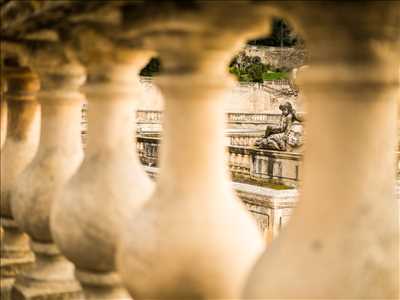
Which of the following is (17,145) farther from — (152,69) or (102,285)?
(152,69)

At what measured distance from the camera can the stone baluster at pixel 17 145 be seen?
3.69 m

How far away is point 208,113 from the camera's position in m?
2.23

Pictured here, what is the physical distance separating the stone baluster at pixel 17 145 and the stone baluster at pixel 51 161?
0.46 metres

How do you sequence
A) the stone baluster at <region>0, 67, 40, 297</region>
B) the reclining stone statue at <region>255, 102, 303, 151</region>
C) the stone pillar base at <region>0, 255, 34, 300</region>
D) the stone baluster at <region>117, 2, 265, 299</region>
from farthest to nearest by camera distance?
the reclining stone statue at <region>255, 102, 303, 151</region> < the stone baluster at <region>0, 67, 40, 297</region> < the stone pillar base at <region>0, 255, 34, 300</region> < the stone baluster at <region>117, 2, 265, 299</region>

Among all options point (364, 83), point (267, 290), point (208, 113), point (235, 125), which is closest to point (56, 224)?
point (208, 113)

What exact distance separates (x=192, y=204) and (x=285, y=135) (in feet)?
48.2

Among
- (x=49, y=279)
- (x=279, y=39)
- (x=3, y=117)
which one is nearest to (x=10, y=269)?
(x=49, y=279)

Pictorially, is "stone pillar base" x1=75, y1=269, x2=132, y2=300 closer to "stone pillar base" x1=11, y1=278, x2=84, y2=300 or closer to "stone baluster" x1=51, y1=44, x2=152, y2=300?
"stone baluster" x1=51, y1=44, x2=152, y2=300

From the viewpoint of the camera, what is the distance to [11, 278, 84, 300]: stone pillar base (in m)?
3.21

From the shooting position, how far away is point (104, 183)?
2650 mm

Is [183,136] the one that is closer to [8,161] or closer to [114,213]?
[114,213]

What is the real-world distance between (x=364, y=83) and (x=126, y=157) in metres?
1.10

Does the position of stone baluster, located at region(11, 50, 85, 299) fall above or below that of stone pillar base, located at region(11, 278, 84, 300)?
above

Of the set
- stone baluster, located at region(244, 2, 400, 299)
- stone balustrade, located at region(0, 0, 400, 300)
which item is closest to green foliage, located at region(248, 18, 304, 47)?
stone balustrade, located at region(0, 0, 400, 300)
